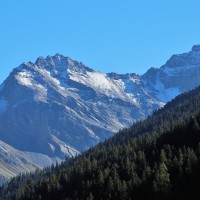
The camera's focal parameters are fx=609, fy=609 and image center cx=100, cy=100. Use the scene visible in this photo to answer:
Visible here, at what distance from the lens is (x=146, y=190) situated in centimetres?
15012

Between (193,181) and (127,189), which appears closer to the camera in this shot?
(193,181)

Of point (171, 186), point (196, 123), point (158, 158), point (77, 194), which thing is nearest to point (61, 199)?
point (77, 194)

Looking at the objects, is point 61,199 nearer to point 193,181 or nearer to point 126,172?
point 126,172

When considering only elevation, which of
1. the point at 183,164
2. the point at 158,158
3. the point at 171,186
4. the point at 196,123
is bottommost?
the point at 171,186

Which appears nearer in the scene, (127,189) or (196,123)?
(127,189)

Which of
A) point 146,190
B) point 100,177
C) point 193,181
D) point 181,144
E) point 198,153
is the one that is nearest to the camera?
point 193,181

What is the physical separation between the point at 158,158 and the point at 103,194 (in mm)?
23809

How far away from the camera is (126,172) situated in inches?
7175

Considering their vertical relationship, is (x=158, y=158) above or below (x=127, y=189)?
above

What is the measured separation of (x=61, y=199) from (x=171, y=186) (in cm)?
6639

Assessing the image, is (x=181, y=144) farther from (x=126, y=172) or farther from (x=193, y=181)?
(x=193, y=181)

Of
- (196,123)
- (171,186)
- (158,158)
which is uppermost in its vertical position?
(196,123)

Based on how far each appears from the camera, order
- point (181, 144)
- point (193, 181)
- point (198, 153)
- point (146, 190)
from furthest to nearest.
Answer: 1. point (181, 144)
2. point (198, 153)
3. point (146, 190)
4. point (193, 181)

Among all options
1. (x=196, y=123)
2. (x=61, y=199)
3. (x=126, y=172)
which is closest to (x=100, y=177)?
(x=126, y=172)
